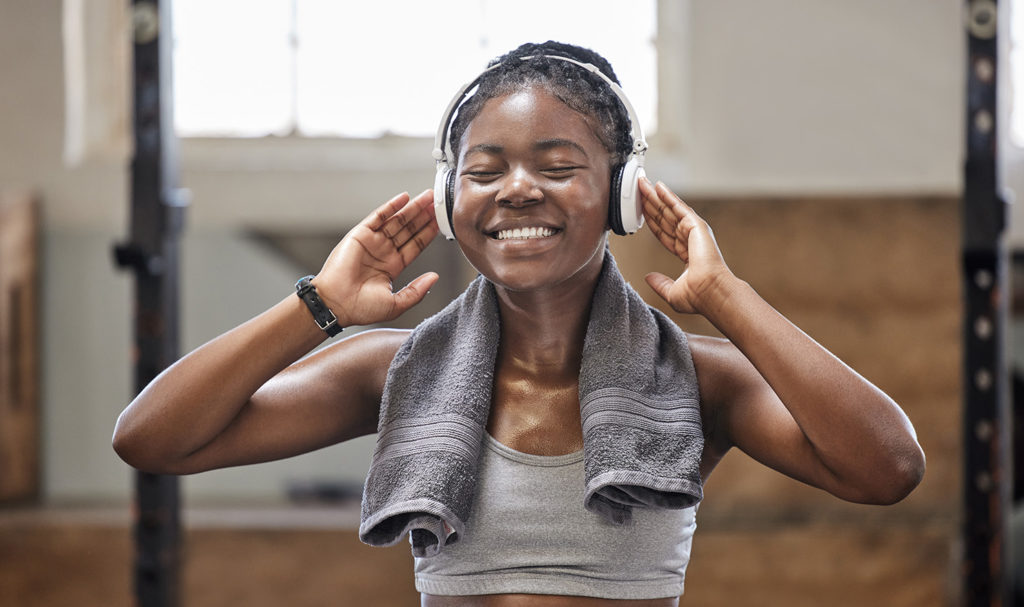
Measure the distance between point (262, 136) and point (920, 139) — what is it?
7.29 feet

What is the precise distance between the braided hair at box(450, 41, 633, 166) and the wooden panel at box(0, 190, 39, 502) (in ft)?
8.91

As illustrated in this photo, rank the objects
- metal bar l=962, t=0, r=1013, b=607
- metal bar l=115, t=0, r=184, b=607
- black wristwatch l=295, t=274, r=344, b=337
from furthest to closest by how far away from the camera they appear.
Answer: metal bar l=115, t=0, r=184, b=607 → metal bar l=962, t=0, r=1013, b=607 → black wristwatch l=295, t=274, r=344, b=337

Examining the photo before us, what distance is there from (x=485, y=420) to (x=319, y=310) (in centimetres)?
21

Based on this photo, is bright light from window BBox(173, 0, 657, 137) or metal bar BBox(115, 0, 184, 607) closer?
metal bar BBox(115, 0, 184, 607)

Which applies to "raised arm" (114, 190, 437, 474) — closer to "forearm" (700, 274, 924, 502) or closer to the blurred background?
"forearm" (700, 274, 924, 502)

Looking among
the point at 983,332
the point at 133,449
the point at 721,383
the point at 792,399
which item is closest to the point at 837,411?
the point at 792,399

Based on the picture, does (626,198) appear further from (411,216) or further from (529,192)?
(411,216)

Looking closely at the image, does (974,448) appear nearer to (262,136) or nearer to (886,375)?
(886,375)

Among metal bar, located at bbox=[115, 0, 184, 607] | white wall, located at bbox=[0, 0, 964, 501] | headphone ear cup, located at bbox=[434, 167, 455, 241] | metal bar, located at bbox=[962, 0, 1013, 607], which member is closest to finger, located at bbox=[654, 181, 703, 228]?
headphone ear cup, located at bbox=[434, 167, 455, 241]

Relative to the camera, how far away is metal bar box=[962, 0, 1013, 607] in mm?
2068

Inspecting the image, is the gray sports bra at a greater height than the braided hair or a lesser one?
lesser

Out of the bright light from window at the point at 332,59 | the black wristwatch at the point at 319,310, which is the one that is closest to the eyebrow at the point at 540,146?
the black wristwatch at the point at 319,310

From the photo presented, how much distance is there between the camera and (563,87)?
109 cm

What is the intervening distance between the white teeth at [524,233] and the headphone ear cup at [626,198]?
0.28 feet
